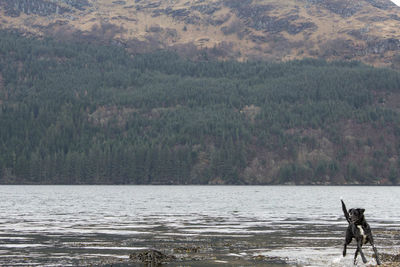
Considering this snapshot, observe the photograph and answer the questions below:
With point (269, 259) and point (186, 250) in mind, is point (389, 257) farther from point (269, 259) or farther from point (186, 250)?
point (186, 250)

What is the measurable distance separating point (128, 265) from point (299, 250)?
440 inches

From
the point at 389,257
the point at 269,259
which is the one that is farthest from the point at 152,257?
the point at 389,257

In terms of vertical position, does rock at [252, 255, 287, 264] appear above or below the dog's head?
below

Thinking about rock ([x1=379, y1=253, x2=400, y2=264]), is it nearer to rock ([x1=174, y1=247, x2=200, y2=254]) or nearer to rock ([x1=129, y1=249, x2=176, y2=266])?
rock ([x1=174, y1=247, x2=200, y2=254])

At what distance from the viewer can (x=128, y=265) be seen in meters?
32.7

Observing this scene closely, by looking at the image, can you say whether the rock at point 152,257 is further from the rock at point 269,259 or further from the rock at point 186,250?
the rock at point 269,259

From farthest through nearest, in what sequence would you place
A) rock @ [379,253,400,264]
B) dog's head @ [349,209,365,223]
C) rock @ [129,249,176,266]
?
rock @ [129,249,176,266], rock @ [379,253,400,264], dog's head @ [349,209,365,223]

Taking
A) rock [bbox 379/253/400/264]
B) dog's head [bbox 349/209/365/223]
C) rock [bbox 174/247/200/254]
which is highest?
dog's head [bbox 349/209/365/223]

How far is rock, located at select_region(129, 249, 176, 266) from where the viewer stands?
3388 cm

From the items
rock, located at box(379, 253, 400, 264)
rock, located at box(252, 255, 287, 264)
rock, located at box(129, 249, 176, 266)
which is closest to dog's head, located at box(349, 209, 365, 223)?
rock, located at box(379, 253, 400, 264)

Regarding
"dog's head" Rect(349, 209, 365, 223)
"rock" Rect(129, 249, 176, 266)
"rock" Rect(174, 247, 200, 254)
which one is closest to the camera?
"dog's head" Rect(349, 209, 365, 223)

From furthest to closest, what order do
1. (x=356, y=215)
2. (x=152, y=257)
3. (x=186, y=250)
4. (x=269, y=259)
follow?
1. (x=186, y=250)
2. (x=269, y=259)
3. (x=152, y=257)
4. (x=356, y=215)

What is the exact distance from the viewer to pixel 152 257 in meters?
34.2

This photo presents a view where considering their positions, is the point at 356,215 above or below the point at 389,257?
above
